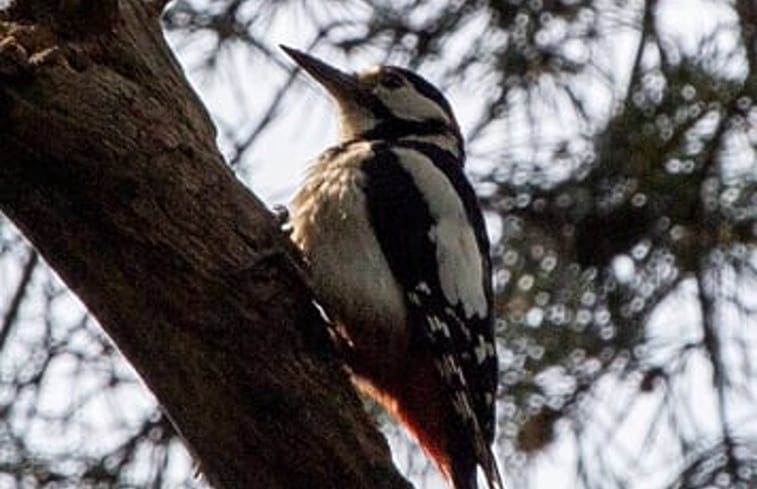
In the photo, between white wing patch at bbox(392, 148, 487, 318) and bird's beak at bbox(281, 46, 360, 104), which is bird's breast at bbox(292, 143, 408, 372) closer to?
white wing patch at bbox(392, 148, 487, 318)

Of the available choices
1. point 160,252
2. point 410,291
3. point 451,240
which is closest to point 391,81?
Result: point 451,240

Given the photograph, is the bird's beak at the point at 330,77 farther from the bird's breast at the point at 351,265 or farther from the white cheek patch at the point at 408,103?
the bird's breast at the point at 351,265

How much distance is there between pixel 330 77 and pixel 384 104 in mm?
124

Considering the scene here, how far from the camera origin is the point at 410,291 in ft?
10.7

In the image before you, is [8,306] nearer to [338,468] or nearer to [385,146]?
[385,146]

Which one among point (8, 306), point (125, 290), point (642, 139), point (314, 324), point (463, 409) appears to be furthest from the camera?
point (642, 139)

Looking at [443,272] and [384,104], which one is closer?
[443,272]

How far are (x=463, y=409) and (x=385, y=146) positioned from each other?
0.57 metres

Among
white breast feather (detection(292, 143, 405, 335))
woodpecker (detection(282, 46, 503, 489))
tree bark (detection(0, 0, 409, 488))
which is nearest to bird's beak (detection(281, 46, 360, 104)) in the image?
woodpecker (detection(282, 46, 503, 489))

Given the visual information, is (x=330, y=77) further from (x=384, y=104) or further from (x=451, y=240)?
(x=451, y=240)

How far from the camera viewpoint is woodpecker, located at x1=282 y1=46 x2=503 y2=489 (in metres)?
3.20

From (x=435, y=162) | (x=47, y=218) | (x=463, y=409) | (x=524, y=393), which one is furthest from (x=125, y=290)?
(x=524, y=393)

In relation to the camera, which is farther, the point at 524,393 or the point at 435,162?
the point at 524,393

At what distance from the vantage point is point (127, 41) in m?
2.65
